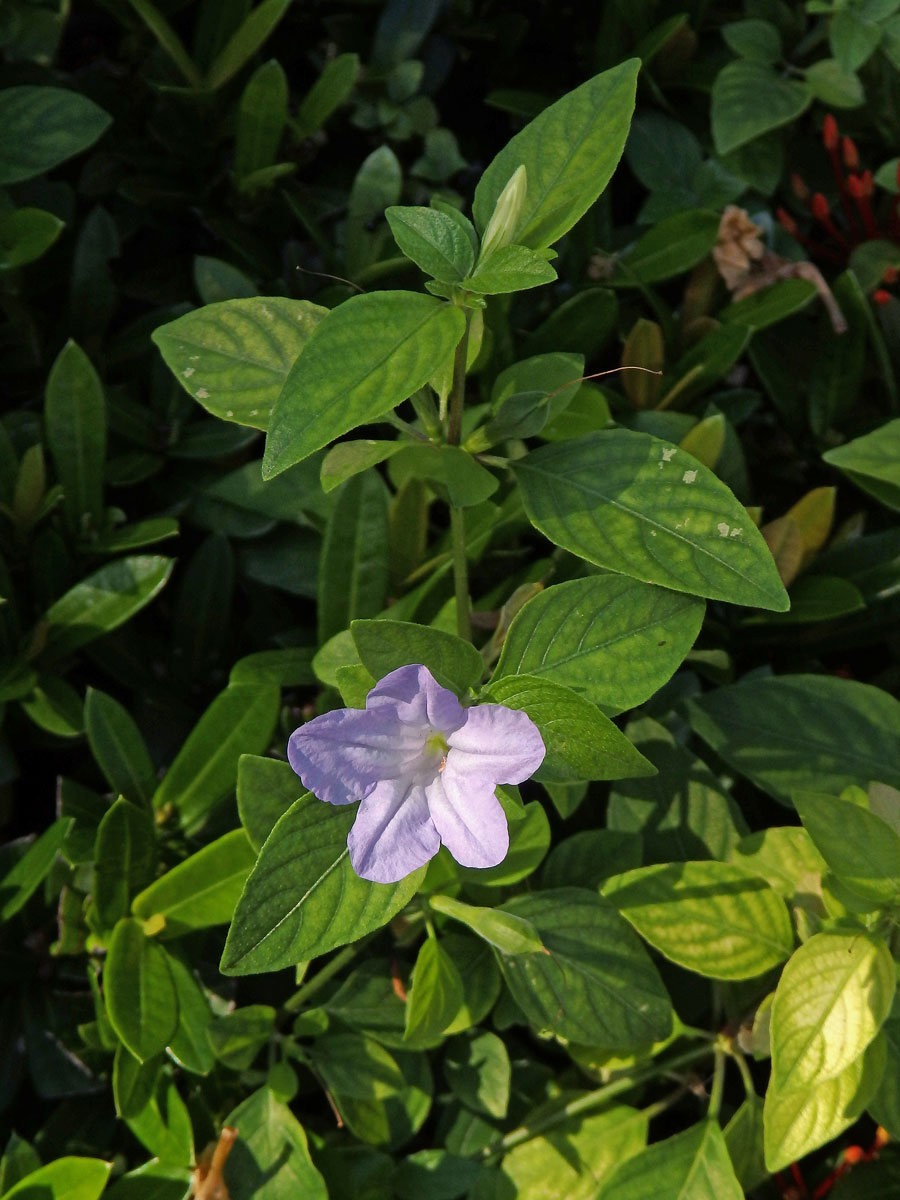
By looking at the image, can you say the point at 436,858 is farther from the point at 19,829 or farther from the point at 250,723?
the point at 19,829

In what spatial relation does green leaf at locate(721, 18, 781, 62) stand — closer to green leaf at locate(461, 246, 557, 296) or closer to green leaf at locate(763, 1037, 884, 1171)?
green leaf at locate(461, 246, 557, 296)

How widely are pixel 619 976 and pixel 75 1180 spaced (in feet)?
2.10

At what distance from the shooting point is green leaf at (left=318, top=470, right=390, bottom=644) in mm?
1341

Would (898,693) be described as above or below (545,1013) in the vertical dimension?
above

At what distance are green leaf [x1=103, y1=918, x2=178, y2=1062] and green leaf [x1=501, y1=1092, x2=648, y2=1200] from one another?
1.51 feet

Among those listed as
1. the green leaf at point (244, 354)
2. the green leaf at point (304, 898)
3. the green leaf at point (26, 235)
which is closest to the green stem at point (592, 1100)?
the green leaf at point (304, 898)

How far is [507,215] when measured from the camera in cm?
93

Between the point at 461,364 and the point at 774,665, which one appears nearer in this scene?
the point at 461,364

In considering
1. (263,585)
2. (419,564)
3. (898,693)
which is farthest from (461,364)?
(898,693)

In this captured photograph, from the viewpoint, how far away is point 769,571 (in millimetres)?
958

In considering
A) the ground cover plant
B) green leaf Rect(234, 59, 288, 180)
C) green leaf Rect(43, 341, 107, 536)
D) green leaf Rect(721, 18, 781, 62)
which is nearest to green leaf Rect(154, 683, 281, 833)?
the ground cover plant

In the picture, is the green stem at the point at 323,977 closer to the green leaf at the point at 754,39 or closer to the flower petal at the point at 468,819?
the flower petal at the point at 468,819

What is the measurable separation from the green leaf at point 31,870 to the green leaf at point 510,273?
2.71 feet

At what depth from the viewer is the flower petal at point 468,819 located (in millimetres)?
864
